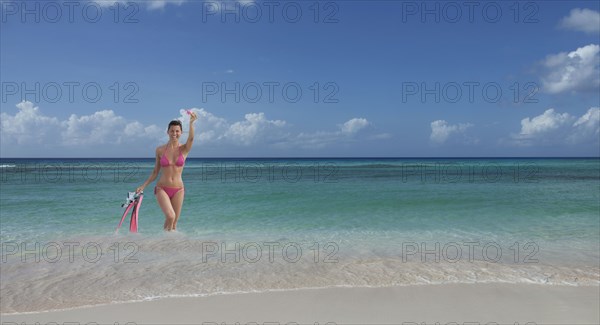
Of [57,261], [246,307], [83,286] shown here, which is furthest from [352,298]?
[57,261]

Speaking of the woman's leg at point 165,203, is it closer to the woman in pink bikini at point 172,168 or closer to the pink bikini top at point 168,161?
the woman in pink bikini at point 172,168

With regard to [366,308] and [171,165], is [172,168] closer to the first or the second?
[171,165]

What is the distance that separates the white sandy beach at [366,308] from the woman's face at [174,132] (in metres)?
3.04

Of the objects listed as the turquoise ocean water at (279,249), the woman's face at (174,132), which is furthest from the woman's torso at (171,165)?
the turquoise ocean water at (279,249)

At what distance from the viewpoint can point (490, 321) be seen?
526 centimetres

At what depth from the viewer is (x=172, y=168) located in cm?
327

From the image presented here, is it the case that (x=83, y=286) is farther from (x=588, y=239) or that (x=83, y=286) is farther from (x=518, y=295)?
(x=588, y=239)

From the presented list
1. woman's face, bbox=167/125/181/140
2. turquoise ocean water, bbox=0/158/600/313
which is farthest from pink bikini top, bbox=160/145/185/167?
turquoise ocean water, bbox=0/158/600/313

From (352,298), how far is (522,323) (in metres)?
2.23

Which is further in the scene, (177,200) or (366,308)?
(366,308)

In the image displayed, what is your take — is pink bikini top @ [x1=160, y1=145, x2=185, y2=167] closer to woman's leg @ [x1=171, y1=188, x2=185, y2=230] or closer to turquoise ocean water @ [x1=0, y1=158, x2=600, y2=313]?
woman's leg @ [x1=171, y1=188, x2=185, y2=230]

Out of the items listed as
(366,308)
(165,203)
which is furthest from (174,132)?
(366,308)

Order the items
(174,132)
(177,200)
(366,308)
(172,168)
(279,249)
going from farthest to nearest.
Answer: (279,249), (366,308), (177,200), (172,168), (174,132)

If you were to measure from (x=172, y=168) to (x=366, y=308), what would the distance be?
3.69 metres
